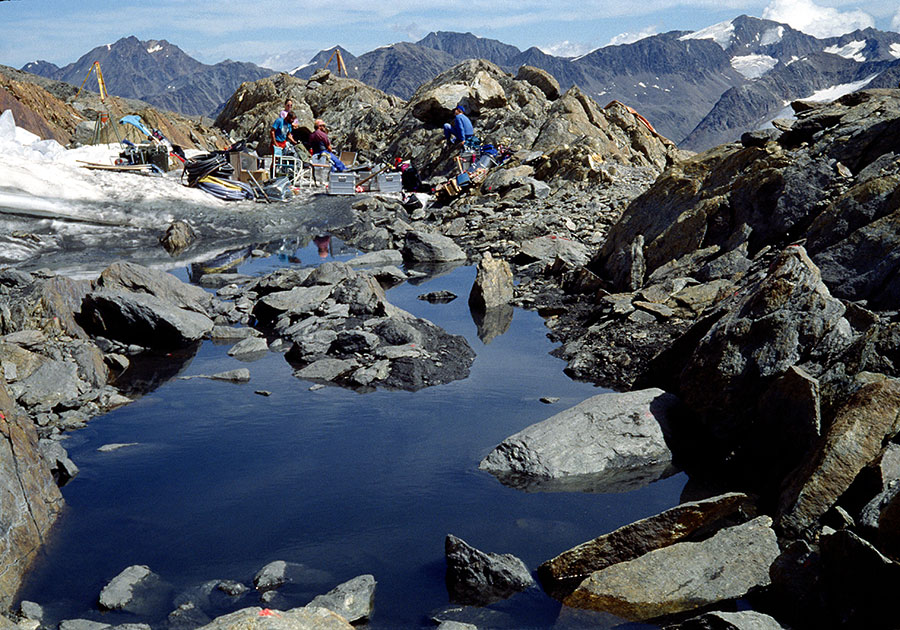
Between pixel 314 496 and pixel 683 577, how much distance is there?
161 inches

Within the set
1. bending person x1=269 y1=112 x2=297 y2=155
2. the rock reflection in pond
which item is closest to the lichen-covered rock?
the rock reflection in pond

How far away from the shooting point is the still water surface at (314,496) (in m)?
6.98

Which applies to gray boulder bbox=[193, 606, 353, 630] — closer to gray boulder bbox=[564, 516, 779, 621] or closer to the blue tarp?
gray boulder bbox=[564, 516, 779, 621]

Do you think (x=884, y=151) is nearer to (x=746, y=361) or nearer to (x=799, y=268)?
(x=799, y=268)

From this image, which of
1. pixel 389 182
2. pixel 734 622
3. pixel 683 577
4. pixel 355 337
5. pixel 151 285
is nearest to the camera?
pixel 734 622

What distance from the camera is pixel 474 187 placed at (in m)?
28.9

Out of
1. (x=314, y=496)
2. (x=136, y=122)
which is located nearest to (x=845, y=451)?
(x=314, y=496)

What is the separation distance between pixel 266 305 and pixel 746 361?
9.69m

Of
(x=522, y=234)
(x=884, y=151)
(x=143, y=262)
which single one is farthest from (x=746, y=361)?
(x=143, y=262)

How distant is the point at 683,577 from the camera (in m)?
6.41

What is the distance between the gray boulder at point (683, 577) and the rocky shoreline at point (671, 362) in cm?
2

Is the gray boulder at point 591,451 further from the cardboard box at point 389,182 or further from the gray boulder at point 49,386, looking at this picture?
the cardboard box at point 389,182

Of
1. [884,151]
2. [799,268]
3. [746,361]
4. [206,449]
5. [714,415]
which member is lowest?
[206,449]

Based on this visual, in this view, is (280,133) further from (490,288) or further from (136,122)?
(490,288)
